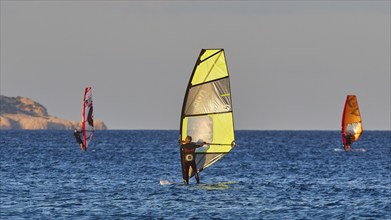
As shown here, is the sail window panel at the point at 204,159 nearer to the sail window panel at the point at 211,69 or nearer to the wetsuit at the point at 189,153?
the wetsuit at the point at 189,153

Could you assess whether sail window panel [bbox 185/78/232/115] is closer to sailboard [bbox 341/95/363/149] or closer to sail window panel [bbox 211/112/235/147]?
sail window panel [bbox 211/112/235/147]

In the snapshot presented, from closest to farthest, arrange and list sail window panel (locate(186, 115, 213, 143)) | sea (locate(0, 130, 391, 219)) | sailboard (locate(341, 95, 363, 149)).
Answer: sea (locate(0, 130, 391, 219)) → sail window panel (locate(186, 115, 213, 143)) → sailboard (locate(341, 95, 363, 149))

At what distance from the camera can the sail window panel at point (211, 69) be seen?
141ft

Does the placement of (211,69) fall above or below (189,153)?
above

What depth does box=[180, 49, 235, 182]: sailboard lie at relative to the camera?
142 feet

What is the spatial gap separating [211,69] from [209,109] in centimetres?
194

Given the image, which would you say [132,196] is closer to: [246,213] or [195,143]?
[195,143]

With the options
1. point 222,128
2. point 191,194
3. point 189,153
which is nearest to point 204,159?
point 222,128

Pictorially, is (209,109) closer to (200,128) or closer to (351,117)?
(200,128)

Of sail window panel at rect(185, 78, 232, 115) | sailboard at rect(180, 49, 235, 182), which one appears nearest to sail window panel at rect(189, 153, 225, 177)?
sailboard at rect(180, 49, 235, 182)

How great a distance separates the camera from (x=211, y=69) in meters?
43.4

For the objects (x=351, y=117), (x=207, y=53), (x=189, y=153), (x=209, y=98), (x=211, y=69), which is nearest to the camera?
(x=189, y=153)

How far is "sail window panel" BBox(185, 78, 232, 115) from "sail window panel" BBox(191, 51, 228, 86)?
27 centimetres

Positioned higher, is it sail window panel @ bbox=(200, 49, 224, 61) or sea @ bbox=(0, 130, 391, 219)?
sail window panel @ bbox=(200, 49, 224, 61)
